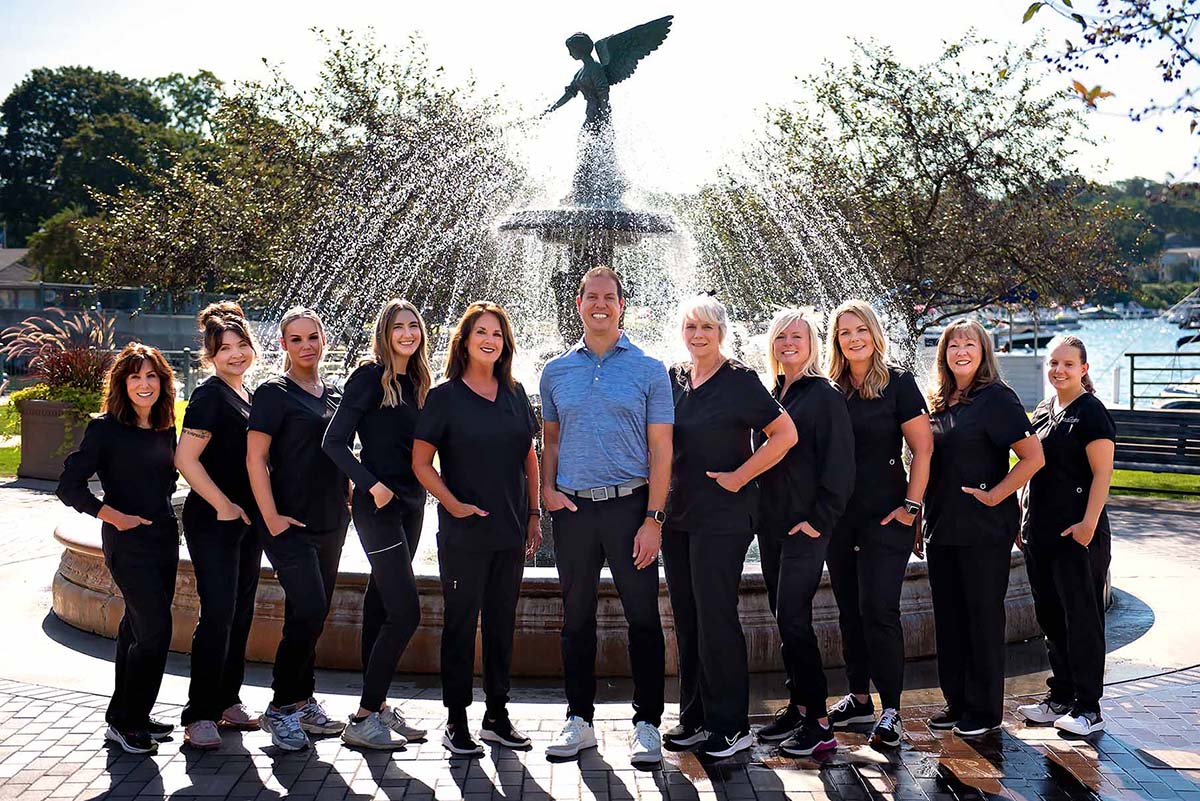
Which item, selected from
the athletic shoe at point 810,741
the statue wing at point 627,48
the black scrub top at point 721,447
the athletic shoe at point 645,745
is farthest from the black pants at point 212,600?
the statue wing at point 627,48

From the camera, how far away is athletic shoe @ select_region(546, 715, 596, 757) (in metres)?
4.91

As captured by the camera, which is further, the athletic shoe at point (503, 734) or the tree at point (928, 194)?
the tree at point (928, 194)

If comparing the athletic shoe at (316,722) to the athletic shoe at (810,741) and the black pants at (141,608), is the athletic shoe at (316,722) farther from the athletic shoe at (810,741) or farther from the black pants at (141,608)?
the athletic shoe at (810,741)

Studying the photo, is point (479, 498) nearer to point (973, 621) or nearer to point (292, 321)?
point (292, 321)

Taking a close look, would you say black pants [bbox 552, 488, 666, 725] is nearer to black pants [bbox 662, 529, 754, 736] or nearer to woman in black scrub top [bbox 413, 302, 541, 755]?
black pants [bbox 662, 529, 754, 736]

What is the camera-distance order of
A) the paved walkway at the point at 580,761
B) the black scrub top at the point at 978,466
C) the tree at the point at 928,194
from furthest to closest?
the tree at the point at 928,194, the black scrub top at the point at 978,466, the paved walkway at the point at 580,761

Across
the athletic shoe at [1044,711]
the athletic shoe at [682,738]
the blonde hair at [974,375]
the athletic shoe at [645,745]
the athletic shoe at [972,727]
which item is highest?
the blonde hair at [974,375]

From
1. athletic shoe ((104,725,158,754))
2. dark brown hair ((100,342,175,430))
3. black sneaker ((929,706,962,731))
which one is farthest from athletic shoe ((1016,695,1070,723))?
dark brown hair ((100,342,175,430))

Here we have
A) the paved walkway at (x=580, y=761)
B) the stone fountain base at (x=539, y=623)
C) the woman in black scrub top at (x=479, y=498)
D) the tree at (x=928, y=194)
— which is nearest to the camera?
the paved walkway at (x=580, y=761)

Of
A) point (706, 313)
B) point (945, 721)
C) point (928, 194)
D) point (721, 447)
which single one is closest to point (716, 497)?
point (721, 447)

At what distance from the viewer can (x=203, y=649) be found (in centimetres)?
511

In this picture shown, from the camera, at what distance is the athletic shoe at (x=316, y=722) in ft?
17.1

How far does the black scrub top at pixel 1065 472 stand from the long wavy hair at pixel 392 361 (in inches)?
112

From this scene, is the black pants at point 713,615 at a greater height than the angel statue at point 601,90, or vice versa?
the angel statue at point 601,90
